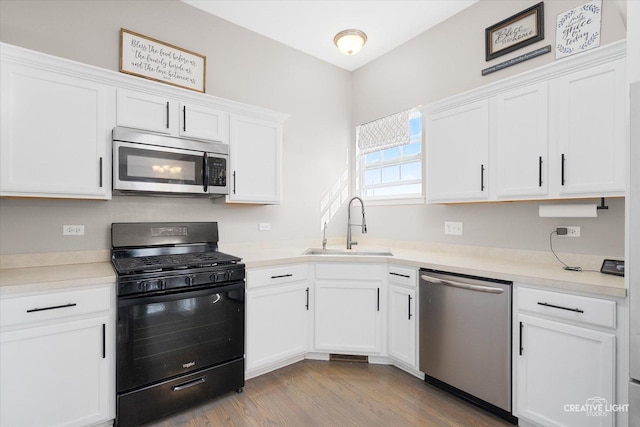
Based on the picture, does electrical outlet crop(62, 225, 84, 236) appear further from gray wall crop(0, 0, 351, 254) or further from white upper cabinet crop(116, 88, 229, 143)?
white upper cabinet crop(116, 88, 229, 143)

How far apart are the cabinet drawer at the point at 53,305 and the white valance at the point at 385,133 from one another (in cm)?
291

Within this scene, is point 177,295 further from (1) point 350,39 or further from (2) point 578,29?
(2) point 578,29

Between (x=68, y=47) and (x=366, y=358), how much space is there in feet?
11.0

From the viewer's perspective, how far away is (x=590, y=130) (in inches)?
72.7

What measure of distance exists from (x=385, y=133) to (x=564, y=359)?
259 cm

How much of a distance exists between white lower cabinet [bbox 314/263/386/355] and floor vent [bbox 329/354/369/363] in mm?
144

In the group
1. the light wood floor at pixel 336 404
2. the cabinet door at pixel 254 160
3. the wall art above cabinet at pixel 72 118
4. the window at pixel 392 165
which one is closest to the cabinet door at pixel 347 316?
the light wood floor at pixel 336 404

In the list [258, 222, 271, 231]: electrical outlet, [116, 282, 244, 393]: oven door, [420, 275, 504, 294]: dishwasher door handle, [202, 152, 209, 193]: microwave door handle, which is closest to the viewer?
[116, 282, 244, 393]: oven door

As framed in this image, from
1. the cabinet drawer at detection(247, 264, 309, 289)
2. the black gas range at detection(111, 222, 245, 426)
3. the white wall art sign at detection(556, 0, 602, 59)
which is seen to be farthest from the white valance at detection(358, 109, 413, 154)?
the black gas range at detection(111, 222, 245, 426)

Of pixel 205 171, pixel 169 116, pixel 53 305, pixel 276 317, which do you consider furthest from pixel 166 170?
pixel 276 317

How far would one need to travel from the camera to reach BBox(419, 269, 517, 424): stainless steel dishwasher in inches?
75.9

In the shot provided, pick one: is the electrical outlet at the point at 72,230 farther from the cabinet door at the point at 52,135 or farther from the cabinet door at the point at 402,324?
the cabinet door at the point at 402,324

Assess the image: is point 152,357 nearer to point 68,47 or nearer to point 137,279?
point 137,279

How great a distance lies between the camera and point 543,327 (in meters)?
1.75
